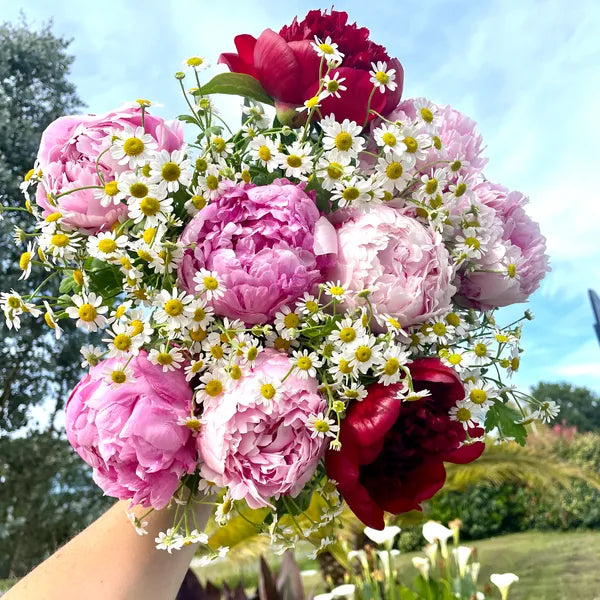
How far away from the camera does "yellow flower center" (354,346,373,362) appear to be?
1.17 meters

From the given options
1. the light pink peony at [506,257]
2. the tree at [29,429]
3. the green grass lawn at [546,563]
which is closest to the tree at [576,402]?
the green grass lawn at [546,563]

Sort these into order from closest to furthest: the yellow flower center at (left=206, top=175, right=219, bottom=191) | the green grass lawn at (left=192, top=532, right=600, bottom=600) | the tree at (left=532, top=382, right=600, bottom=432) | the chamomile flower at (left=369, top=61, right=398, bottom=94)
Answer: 1. the yellow flower center at (left=206, top=175, right=219, bottom=191)
2. the chamomile flower at (left=369, top=61, right=398, bottom=94)
3. the green grass lawn at (left=192, top=532, right=600, bottom=600)
4. the tree at (left=532, top=382, right=600, bottom=432)

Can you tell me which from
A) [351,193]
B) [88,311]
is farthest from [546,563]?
[88,311]

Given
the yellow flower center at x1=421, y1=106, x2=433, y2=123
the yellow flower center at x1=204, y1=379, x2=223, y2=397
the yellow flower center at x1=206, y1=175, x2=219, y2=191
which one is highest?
the yellow flower center at x1=421, y1=106, x2=433, y2=123

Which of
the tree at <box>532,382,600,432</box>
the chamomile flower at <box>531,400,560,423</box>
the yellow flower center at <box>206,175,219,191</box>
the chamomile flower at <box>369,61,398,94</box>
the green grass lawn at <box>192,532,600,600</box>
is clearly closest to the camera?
the yellow flower center at <box>206,175,219,191</box>

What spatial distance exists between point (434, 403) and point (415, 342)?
0.13 m

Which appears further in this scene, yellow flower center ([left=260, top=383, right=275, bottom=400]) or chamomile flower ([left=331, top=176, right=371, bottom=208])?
chamomile flower ([left=331, top=176, right=371, bottom=208])

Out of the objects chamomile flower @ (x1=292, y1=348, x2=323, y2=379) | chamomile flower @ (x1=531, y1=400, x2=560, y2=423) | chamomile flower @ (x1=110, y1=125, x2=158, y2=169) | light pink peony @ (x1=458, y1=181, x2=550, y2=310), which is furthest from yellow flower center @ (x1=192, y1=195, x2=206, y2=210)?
chamomile flower @ (x1=531, y1=400, x2=560, y2=423)

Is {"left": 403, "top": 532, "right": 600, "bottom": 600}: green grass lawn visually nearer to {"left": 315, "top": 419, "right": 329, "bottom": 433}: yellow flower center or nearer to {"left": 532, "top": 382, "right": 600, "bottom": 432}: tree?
{"left": 532, "top": 382, "right": 600, "bottom": 432}: tree

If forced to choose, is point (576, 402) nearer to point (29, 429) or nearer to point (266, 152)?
point (29, 429)

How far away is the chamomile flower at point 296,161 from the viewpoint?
1278 mm

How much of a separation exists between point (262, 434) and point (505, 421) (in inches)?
21.9

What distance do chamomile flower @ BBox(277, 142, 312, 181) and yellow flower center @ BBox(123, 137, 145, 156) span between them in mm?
265

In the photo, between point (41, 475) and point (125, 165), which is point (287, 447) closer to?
point (125, 165)
